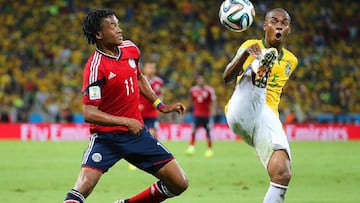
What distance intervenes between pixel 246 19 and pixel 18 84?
22729mm

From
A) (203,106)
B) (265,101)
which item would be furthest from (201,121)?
(265,101)

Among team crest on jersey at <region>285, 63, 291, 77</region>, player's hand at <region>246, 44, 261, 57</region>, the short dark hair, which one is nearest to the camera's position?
player's hand at <region>246, 44, 261, 57</region>

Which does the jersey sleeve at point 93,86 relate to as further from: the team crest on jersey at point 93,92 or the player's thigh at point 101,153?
the player's thigh at point 101,153

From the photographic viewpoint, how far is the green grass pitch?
462 inches

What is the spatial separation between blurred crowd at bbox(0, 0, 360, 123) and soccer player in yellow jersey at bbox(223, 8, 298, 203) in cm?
2196

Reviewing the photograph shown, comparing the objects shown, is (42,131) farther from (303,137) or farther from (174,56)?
(303,137)

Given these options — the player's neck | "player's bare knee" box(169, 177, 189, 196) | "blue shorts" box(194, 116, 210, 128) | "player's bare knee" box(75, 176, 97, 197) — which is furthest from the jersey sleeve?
"blue shorts" box(194, 116, 210, 128)

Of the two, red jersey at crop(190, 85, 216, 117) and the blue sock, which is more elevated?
the blue sock

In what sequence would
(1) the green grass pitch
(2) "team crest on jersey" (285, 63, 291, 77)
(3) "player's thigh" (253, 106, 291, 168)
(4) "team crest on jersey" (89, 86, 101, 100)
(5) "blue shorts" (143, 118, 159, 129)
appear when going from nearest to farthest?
(4) "team crest on jersey" (89, 86, 101, 100), (3) "player's thigh" (253, 106, 291, 168), (2) "team crest on jersey" (285, 63, 291, 77), (1) the green grass pitch, (5) "blue shorts" (143, 118, 159, 129)

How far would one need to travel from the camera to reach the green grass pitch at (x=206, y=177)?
11.7 metres

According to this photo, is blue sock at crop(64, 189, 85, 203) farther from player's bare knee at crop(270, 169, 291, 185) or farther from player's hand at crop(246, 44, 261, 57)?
player's hand at crop(246, 44, 261, 57)

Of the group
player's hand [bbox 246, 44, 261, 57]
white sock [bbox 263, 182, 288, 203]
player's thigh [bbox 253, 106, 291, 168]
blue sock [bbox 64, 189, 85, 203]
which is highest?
player's hand [bbox 246, 44, 261, 57]

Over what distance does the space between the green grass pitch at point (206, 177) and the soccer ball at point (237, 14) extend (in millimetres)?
3606


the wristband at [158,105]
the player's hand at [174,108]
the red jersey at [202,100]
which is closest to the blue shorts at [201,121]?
the red jersey at [202,100]
